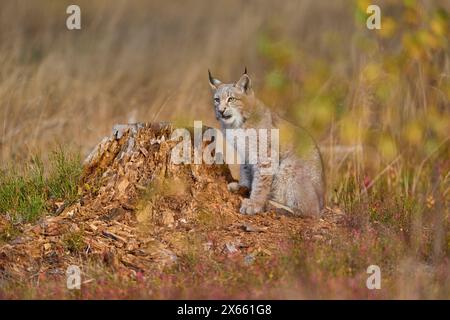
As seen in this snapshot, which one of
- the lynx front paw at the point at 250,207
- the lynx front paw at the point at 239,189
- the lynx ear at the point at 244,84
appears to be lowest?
the lynx front paw at the point at 250,207

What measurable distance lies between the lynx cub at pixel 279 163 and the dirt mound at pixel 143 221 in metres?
0.21

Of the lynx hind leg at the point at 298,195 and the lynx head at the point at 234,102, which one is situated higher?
the lynx head at the point at 234,102

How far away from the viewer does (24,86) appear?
11062 mm

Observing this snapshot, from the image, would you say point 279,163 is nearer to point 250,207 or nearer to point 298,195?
point 298,195

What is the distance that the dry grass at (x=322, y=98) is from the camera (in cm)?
695

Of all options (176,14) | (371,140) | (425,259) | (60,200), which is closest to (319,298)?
(425,259)

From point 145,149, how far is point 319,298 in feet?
9.52

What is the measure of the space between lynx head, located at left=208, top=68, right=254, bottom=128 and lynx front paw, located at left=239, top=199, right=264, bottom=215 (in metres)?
0.87

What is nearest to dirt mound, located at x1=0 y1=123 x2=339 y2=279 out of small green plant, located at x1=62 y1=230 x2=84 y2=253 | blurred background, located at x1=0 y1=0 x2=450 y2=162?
small green plant, located at x1=62 y1=230 x2=84 y2=253

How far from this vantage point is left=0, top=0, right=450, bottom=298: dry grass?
6945 millimetres

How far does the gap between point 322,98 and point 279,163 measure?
0.87 meters

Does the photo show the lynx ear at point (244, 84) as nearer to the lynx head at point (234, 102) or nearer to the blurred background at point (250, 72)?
the lynx head at point (234, 102)

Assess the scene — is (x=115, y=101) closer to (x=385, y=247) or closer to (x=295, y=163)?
(x=295, y=163)

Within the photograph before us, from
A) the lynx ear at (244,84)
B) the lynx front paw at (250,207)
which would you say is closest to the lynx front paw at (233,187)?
A: the lynx front paw at (250,207)
